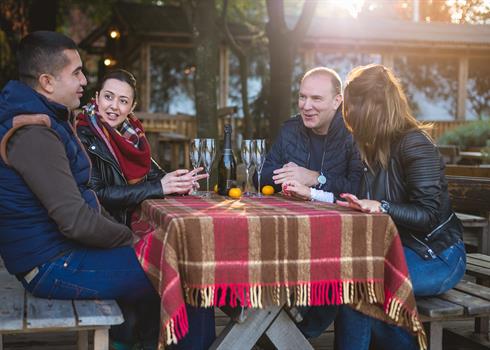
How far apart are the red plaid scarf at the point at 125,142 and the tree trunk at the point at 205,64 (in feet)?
18.0

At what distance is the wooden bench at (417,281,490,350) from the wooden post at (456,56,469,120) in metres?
20.4

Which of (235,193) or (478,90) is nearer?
(235,193)

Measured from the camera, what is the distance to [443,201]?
3.44 metres

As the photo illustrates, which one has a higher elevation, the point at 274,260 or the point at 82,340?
the point at 274,260

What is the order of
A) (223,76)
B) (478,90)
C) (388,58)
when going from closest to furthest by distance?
1. (223,76)
2. (388,58)
3. (478,90)

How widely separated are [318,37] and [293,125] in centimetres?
1696

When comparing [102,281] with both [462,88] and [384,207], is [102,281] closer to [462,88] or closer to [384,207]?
[384,207]

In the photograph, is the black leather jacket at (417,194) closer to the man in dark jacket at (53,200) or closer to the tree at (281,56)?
the man in dark jacket at (53,200)

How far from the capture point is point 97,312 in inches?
111

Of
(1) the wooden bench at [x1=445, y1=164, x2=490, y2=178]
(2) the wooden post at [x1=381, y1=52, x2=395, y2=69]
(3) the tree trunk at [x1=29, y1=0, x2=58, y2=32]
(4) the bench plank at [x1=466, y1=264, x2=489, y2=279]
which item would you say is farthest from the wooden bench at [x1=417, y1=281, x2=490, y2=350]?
(2) the wooden post at [x1=381, y1=52, x2=395, y2=69]

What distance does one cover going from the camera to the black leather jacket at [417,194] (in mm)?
3211

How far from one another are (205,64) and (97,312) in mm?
7381

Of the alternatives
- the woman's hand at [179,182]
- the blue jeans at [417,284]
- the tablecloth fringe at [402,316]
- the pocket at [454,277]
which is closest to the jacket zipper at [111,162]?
the woman's hand at [179,182]

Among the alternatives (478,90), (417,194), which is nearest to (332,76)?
(417,194)
